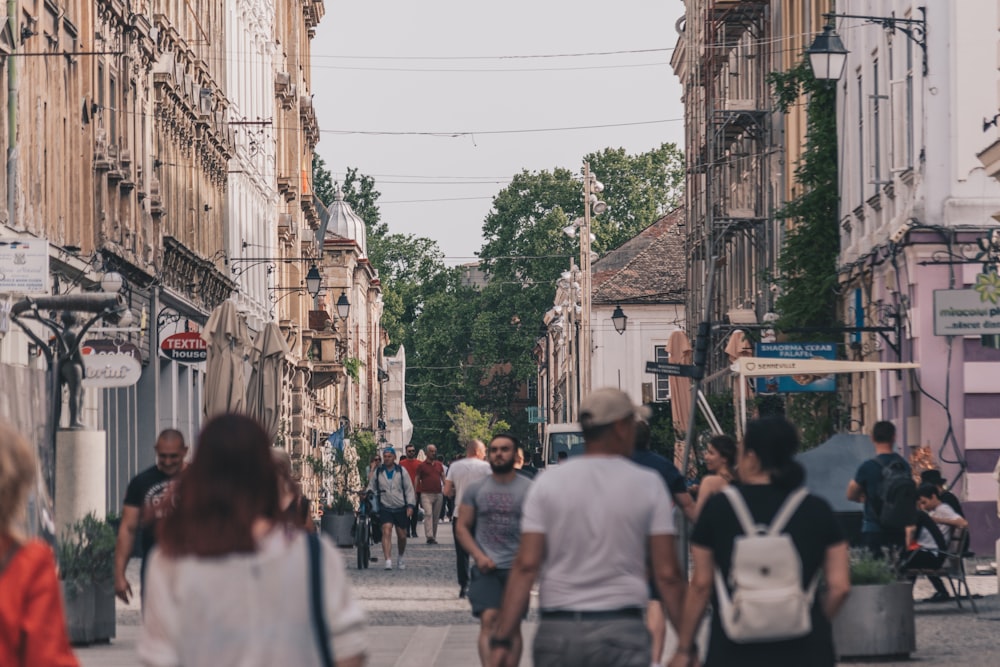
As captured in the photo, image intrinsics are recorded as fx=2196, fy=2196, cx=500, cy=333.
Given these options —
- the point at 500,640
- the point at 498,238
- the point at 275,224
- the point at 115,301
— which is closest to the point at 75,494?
the point at 115,301

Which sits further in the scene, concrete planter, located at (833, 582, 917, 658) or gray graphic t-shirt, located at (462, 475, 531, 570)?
concrete planter, located at (833, 582, 917, 658)

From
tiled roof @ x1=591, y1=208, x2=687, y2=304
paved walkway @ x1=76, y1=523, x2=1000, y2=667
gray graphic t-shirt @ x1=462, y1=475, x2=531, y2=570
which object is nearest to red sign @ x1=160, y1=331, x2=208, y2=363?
paved walkway @ x1=76, y1=523, x2=1000, y2=667

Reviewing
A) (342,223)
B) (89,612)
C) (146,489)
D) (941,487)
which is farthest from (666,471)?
(342,223)

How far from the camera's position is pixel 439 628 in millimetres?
19344

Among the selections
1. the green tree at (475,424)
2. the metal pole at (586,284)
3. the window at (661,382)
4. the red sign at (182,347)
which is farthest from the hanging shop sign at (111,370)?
the green tree at (475,424)

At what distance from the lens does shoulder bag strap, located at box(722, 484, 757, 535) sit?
313 inches

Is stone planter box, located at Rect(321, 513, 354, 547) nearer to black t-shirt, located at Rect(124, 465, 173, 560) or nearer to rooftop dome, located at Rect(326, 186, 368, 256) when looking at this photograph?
black t-shirt, located at Rect(124, 465, 173, 560)

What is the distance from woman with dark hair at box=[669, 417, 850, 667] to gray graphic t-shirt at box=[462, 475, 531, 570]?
530cm

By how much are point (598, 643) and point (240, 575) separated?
91.7 inches

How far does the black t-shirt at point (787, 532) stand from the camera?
7.89 meters

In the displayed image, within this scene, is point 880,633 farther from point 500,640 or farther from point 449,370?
Result: point 449,370

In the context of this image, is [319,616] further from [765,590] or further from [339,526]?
[339,526]

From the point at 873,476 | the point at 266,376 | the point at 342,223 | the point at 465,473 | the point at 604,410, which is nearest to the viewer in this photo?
the point at 604,410

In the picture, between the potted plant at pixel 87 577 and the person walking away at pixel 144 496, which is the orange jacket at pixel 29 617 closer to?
the person walking away at pixel 144 496
